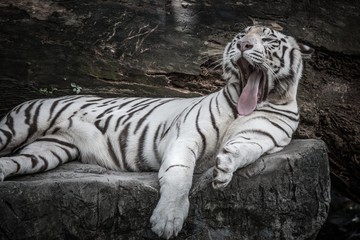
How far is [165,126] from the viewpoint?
3516mm

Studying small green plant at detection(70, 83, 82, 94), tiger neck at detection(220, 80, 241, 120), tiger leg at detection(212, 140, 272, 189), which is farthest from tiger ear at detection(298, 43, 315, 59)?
small green plant at detection(70, 83, 82, 94)

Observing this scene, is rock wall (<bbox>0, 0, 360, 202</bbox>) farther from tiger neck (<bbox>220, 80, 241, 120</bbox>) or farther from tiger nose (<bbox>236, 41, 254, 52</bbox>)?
tiger nose (<bbox>236, 41, 254, 52</bbox>)

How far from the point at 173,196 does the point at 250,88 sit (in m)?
0.86

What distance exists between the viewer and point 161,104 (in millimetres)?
3764

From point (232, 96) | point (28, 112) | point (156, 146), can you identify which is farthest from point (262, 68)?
point (28, 112)

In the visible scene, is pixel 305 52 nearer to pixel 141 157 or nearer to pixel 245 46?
pixel 245 46

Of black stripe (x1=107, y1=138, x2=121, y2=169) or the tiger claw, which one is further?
black stripe (x1=107, y1=138, x2=121, y2=169)

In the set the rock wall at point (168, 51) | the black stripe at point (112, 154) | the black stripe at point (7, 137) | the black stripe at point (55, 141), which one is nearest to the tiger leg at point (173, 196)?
the black stripe at point (112, 154)

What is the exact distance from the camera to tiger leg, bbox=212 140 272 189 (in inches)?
106

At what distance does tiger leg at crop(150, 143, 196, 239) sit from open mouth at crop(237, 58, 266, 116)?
0.49 metres

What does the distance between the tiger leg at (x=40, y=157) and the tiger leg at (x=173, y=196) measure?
766 millimetres

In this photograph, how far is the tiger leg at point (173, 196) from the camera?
263cm

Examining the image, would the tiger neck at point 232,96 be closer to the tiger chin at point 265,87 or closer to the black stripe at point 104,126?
the tiger chin at point 265,87

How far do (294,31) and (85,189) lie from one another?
245 centimetres
